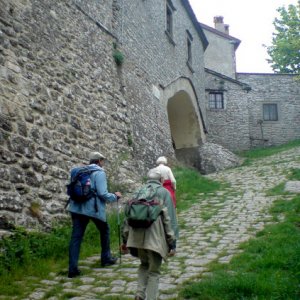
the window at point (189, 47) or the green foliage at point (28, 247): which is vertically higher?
the window at point (189, 47)

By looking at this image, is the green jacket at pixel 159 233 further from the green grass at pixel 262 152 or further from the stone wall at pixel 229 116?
the stone wall at pixel 229 116

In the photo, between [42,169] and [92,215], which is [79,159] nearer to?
[42,169]

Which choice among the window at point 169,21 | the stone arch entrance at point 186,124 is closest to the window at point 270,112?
the stone arch entrance at point 186,124

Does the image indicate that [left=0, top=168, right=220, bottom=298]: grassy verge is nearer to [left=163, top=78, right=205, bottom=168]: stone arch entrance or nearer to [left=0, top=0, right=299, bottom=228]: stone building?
[left=0, top=0, right=299, bottom=228]: stone building

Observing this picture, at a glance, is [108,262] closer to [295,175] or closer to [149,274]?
[149,274]

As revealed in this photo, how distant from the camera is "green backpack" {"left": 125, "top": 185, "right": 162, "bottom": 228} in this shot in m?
4.17

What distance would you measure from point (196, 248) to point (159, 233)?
2.48 meters

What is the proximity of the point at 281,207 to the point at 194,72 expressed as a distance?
12.5m

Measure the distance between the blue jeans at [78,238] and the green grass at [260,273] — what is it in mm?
1435

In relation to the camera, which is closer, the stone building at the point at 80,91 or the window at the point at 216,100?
the stone building at the point at 80,91

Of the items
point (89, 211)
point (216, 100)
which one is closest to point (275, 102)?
point (216, 100)

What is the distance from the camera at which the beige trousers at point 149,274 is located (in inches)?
162

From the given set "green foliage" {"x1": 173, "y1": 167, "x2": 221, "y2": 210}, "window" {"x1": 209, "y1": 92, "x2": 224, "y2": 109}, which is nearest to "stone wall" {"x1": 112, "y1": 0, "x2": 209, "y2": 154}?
"green foliage" {"x1": 173, "y1": 167, "x2": 221, "y2": 210}

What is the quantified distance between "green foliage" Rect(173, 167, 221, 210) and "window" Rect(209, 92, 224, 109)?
1106 cm
